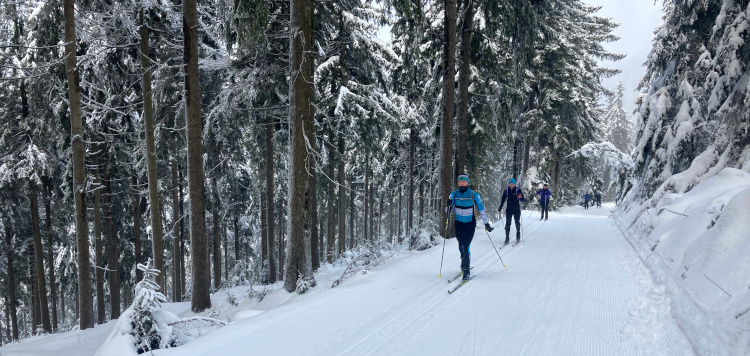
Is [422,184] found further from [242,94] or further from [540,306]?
[540,306]

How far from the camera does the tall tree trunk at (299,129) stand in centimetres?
818

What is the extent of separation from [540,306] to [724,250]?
272 cm

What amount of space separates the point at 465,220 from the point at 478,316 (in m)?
2.60

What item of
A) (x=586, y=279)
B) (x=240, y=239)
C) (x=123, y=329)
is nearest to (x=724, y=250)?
(x=586, y=279)

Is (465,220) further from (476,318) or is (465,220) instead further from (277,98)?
(277,98)

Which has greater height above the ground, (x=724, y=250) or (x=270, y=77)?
(x=270, y=77)

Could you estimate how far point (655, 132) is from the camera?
15141 mm

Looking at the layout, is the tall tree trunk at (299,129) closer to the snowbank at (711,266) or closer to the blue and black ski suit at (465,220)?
the blue and black ski suit at (465,220)

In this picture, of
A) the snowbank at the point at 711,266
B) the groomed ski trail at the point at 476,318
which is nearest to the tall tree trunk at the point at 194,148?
the groomed ski trail at the point at 476,318

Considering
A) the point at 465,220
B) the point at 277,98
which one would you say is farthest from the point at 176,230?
the point at 465,220

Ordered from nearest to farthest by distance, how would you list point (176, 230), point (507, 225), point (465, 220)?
point (465, 220) → point (507, 225) → point (176, 230)

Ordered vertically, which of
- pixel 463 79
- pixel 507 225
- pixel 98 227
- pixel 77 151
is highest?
pixel 463 79

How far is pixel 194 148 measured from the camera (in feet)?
31.3

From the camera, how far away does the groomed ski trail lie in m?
4.46
